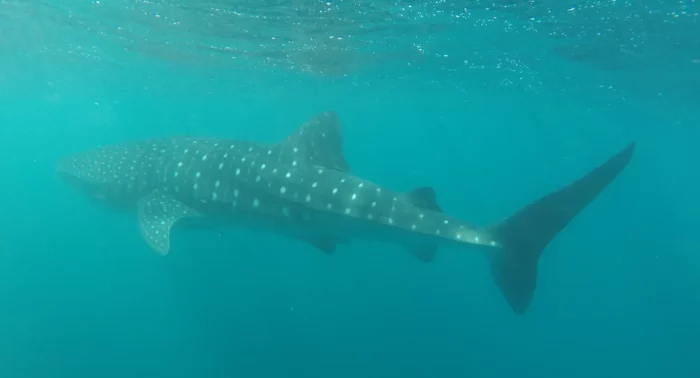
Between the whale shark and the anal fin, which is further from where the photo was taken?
the anal fin

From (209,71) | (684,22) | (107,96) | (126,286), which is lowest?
(107,96)

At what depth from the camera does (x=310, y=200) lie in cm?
828

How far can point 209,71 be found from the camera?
2962 cm

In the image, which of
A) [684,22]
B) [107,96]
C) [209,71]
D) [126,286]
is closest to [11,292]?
[126,286]

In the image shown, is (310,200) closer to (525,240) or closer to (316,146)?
(316,146)

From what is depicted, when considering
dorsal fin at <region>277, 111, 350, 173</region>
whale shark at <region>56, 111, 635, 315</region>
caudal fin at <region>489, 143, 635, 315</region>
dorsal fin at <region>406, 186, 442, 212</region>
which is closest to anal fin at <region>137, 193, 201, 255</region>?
whale shark at <region>56, 111, 635, 315</region>

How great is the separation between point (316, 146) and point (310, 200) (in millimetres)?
1189

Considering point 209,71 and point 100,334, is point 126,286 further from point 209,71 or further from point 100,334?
point 209,71

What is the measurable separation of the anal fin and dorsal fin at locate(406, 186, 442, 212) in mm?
5066

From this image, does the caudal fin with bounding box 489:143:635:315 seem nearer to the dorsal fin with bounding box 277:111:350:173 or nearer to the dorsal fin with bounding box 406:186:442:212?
the dorsal fin with bounding box 406:186:442:212

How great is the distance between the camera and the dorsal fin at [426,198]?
7.51 m

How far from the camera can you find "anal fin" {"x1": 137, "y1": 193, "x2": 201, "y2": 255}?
380 inches

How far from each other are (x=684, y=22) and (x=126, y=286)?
20113 millimetres

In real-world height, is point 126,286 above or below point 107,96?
above
